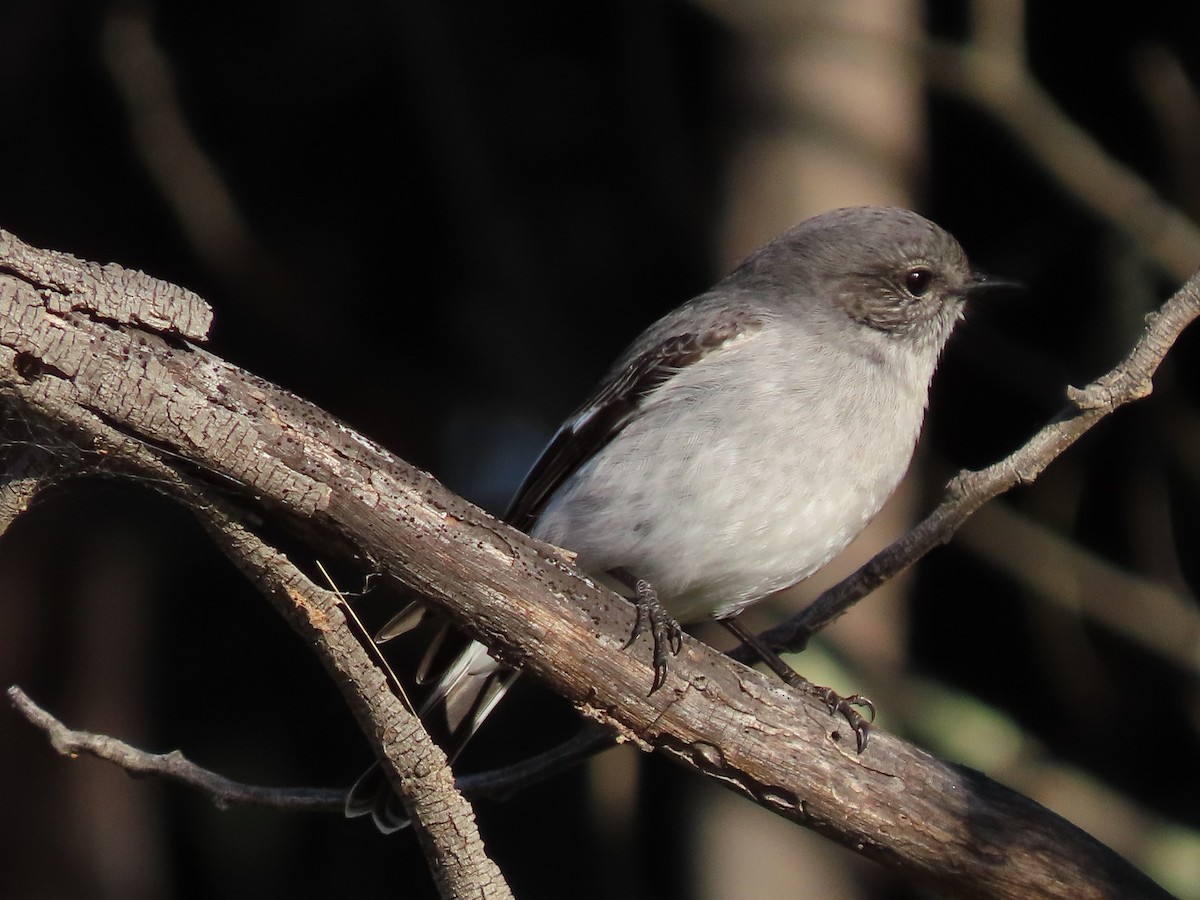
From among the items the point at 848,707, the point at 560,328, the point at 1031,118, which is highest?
the point at 1031,118

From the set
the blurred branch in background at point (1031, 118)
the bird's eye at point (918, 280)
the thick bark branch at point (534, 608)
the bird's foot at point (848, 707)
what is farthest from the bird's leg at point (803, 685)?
the blurred branch in background at point (1031, 118)

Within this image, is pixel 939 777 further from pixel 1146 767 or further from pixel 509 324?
pixel 509 324

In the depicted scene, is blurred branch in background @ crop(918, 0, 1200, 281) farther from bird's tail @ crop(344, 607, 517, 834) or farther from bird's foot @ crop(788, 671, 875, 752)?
bird's tail @ crop(344, 607, 517, 834)

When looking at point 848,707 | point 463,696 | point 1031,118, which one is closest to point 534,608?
point 848,707

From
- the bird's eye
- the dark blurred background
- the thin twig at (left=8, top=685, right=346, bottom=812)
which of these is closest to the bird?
the bird's eye

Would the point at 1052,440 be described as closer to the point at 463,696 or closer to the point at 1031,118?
the point at 463,696

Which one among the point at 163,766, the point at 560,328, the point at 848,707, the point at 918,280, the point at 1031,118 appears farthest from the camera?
the point at 560,328

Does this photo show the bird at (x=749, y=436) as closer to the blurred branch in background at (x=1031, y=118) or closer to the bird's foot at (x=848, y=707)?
the bird's foot at (x=848, y=707)

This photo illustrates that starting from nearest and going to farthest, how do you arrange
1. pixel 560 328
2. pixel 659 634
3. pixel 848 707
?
pixel 659 634 < pixel 848 707 < pixel 560 328
